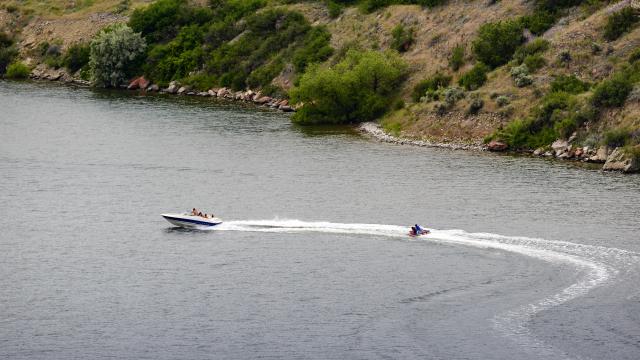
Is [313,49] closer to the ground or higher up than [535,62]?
closer to the ground

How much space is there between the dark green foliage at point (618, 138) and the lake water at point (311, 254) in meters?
4.87

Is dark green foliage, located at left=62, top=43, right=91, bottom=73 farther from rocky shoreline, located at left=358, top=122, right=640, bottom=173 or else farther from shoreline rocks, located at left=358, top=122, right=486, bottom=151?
rocky shoreline, located at left=358, top=122, right=640, bottom=173

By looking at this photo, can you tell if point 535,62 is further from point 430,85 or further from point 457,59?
point 430,85

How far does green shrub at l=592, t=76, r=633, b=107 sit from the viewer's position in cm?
10225

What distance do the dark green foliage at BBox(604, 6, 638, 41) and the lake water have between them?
69.4 feet

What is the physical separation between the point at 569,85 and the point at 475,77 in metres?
10.9

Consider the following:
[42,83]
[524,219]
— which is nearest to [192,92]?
[42,83]

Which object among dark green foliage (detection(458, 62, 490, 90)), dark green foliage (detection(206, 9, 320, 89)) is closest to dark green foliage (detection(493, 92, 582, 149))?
dark green foliage (detection(458, 62, 490, 90))

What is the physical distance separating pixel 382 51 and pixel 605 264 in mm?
66650

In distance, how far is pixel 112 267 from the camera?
71.5 meters

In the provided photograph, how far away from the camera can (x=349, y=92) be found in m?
120

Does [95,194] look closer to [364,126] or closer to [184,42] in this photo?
[364,126]

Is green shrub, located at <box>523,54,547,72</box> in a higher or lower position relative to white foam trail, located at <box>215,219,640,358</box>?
higher

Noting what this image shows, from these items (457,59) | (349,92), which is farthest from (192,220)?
(457,59)
